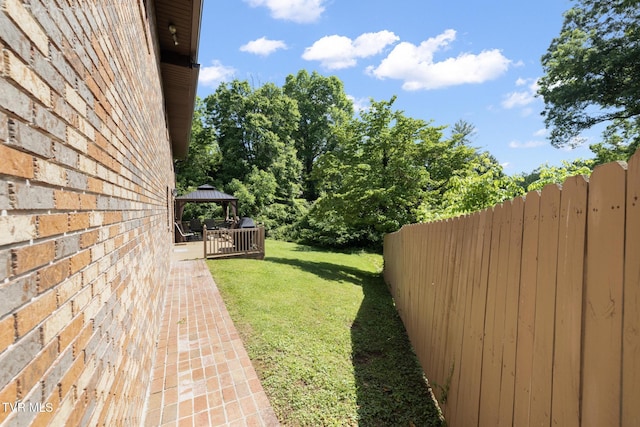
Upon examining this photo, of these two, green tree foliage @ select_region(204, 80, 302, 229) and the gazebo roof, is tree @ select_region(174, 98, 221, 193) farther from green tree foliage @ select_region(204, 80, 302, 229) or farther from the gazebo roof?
the gazebo roof

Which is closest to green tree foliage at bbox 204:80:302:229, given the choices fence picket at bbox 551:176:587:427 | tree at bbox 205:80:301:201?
tree at bbox 205:80:301:201

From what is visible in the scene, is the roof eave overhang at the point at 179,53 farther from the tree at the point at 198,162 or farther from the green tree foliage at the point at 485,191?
the tree at the point at 198,162

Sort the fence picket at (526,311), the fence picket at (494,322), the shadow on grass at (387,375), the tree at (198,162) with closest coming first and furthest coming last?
the fence picket at (526,311) < the fence picket at (494,322) < the shadow on grass at (387,375) < the tree at (198,162)

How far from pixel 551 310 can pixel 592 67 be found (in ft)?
63.2

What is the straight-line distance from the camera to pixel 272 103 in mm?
28078

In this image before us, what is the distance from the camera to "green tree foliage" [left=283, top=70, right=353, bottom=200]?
107 feet

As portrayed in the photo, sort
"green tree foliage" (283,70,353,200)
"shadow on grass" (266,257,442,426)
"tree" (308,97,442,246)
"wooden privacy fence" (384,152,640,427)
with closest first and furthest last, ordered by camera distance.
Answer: "wooden privacy fence" (384,152,640,427) < "shadow on grass" (266,257,442,426) < "tree" (308,97,442,246) < "green tree foliage" (283,70,353,200)

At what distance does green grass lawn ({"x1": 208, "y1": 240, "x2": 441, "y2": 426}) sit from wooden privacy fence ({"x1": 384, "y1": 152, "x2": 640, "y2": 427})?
2.17ft

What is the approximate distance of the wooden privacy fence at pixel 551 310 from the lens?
41.6 inches

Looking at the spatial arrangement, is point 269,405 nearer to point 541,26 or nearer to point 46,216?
point 46,216

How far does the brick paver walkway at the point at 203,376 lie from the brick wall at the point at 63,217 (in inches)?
29.8

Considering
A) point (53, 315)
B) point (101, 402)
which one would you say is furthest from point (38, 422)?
point (101, 402)

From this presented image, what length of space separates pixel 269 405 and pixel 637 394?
8.84ft

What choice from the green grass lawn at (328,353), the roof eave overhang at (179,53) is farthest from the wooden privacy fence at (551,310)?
the roof eave overhang at (179,53)
